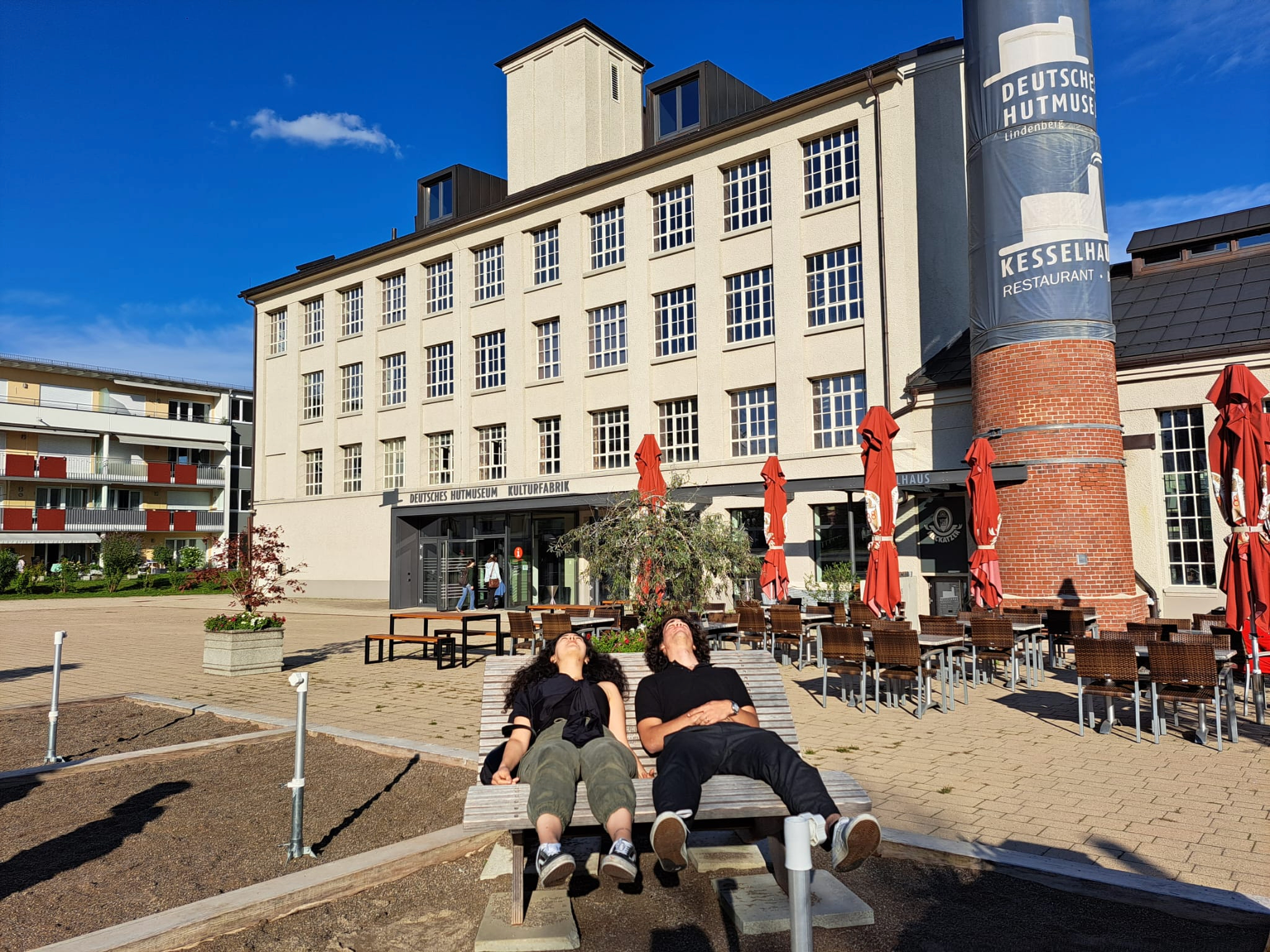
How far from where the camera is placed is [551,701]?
5086mm

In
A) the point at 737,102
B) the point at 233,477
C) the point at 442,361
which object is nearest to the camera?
the point at 737,102

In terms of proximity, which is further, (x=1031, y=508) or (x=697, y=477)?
(x=697, y=477)

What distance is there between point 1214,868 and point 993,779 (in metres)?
2.00

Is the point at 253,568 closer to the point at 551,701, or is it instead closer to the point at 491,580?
the point at 551,701

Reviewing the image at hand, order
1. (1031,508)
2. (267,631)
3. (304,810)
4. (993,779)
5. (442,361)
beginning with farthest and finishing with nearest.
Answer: (442,361) → (1031,508) → (267,631) → (993,779) → (304,810)

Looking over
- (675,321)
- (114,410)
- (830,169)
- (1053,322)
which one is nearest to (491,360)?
(675,321)

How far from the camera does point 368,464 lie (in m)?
35.0

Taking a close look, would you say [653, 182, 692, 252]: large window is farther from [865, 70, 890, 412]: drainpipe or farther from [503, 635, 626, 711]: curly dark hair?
[503, 635, 626, 711]: curly dark hair

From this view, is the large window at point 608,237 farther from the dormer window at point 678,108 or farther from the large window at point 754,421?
the large window at point 754,421

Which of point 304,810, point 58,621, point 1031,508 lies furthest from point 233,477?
point 304,810

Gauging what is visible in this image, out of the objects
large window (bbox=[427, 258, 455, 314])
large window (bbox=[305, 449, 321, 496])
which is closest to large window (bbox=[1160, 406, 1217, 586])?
large window (bbox=[427, 258, 455, 314])

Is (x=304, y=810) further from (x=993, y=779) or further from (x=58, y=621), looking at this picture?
(x=58, y=621)

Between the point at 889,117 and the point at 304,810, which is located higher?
the point at 889,117

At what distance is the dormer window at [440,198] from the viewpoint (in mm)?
35719
